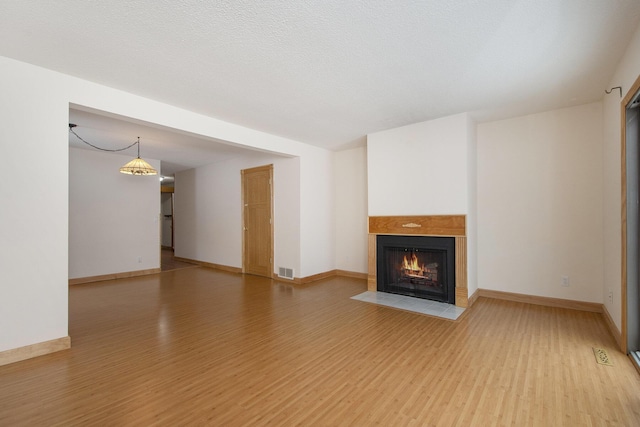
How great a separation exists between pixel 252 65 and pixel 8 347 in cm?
334

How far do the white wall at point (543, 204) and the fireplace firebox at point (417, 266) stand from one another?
853 mm

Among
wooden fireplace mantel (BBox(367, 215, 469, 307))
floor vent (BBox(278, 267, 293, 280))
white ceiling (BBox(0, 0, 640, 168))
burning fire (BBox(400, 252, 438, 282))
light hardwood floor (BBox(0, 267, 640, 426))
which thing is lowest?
light hardwood floor (BBox(0, 267, 640, 426))

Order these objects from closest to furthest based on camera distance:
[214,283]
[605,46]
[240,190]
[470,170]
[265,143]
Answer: [605,46]
[470,170]
[265,143]
[214,283]
[240,190]

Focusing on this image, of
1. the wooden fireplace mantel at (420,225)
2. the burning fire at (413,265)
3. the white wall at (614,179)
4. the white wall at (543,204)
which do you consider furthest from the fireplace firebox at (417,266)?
the white wall at (614,179)

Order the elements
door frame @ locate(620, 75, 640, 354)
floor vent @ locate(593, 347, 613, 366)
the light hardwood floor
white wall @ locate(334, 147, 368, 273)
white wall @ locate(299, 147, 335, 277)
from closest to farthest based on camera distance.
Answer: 1. the light hardwood floor
2. floor vent @ locate(593, 347, 613, 366)
3. door frame @ locate(620, 75, 640, 354)
4. white wall @ locate(299, 147, 335, 277)
5. white wall @ locate(334, 147, 368, 273)

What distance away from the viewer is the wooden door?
6113 mm

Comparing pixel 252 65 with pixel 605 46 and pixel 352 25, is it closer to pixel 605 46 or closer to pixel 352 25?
pixel 352 25

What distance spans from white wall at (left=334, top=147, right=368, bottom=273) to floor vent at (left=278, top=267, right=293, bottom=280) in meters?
1.17

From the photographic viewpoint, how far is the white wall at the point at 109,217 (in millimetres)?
5785

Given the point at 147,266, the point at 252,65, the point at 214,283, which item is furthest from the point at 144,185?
the point at 252,65

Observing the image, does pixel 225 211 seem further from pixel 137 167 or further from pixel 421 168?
pixel 421 168

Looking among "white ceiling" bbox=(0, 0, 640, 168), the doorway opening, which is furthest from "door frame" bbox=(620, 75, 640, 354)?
"white ceiling" bbox=(0, 0, 640, 168)

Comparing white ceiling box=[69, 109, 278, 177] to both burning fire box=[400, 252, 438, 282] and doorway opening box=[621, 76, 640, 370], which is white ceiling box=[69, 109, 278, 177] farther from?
doorway opening box=[621, 76, 640, 370]

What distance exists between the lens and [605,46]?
2438mm
